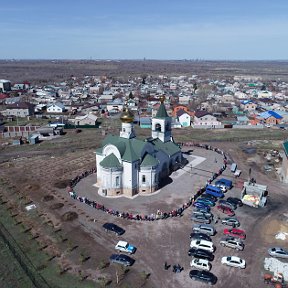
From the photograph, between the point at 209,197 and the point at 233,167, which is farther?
the point at 233,167

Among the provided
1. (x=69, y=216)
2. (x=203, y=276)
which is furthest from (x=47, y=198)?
(x=203, y=276)

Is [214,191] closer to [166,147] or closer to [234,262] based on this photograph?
[166,147]

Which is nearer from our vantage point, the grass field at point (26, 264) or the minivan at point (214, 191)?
the grass field at point (26, 264)

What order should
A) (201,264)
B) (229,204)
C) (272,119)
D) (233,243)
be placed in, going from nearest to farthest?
(201,264) → (233,243) → (229,204) → (272,119)

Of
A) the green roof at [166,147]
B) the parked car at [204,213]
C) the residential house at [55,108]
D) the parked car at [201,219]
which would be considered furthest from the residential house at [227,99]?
the parked car at [201,219]

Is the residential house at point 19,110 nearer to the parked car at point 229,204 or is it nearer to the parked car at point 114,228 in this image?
the parked car at point 114,228

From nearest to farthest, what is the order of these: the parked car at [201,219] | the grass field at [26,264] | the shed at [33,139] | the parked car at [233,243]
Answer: the grass field at [26,264], the parked car at [233,243], the parked car at [201,219], the shed at [33,139]
